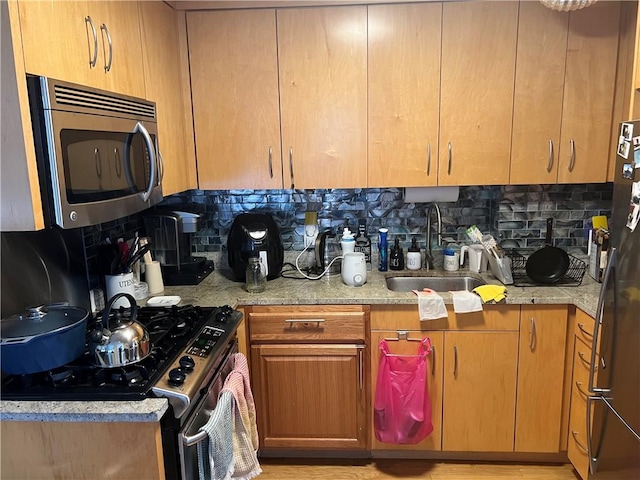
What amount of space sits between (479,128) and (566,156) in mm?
415

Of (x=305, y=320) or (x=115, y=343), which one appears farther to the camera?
(x=305, y=320)

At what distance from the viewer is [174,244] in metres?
2.46

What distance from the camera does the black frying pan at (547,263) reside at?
2295 mm

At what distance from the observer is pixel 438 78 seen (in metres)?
2.26

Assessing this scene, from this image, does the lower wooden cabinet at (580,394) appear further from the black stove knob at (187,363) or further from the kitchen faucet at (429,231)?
the black stove knob at (187,363)

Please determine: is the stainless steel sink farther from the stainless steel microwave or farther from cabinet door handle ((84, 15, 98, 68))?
cabinet door handle ((84, 15, 98, 68))

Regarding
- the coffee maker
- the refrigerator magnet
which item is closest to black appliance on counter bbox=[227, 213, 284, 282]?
the coffee maker

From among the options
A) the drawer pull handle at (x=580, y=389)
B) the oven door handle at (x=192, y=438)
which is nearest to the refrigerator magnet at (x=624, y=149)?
the drawer pull handle at (x=580, y=389)

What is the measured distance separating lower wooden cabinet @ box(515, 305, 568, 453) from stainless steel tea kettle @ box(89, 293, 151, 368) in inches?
62.4

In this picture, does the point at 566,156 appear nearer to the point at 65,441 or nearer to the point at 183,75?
the point at 183,75

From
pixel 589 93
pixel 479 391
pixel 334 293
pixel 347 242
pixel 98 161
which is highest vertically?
pixel 589 93

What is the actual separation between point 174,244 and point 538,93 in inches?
72.5

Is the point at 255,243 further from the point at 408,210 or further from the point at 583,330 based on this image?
the point at 583,330

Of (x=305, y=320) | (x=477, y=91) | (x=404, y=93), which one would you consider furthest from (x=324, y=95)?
(x=305, y=320)
